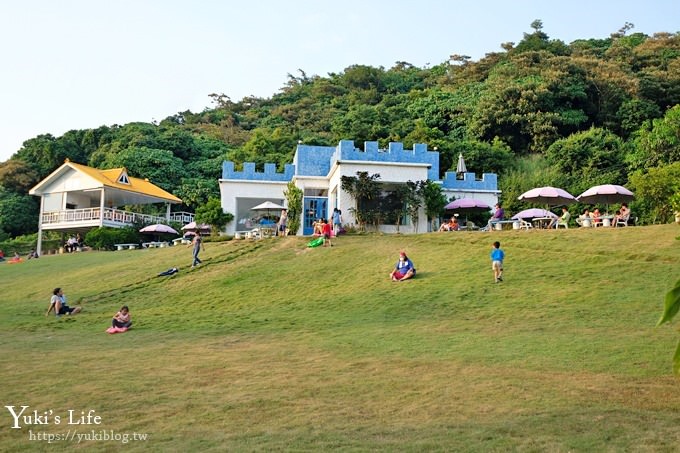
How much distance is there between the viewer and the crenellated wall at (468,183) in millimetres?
36625

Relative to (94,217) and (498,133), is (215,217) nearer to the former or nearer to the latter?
(94,217)

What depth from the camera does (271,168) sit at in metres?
39.7

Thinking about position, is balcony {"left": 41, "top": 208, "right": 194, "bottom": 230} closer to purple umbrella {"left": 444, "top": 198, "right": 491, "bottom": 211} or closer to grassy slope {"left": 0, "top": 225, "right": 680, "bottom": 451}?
grassy slope {"left": 0, "top": 225, "right": 680, "bottom": 451}

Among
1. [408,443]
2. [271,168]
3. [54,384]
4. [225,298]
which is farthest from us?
[271,168]

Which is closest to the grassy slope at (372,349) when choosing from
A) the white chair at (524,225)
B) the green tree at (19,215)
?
the white chair at (524,225)

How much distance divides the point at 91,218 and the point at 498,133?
96.3ft

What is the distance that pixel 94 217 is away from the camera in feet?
137

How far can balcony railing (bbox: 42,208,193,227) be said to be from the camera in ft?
137

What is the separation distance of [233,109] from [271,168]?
47.1 meters

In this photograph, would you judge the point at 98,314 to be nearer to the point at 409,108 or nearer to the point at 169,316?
the point at 169,316

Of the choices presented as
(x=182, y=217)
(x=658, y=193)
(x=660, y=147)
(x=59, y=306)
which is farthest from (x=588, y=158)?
(x=59, y=306)

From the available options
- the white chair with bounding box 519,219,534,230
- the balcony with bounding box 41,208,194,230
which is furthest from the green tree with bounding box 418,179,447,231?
the balcony with bounding box 41,208,194,230

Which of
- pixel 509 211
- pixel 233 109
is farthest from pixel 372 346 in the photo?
pixel 233 109

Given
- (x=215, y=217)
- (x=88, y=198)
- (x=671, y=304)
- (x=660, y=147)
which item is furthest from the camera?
(x=88, y=198)
